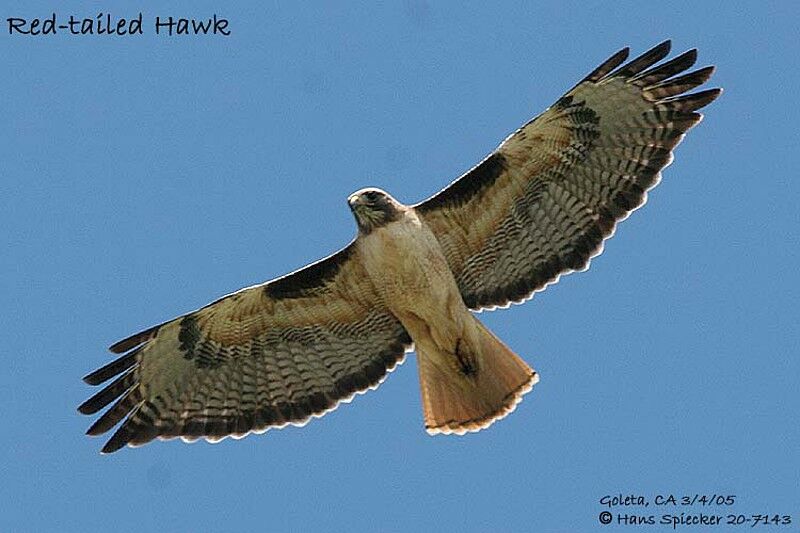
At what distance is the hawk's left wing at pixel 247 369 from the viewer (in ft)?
39.1

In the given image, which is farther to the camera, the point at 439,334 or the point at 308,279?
the point at 308,279

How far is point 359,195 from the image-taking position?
11117 mm

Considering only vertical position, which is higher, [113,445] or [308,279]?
[308,279]

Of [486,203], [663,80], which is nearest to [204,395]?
[486,203]

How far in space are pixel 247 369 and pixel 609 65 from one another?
4.06m

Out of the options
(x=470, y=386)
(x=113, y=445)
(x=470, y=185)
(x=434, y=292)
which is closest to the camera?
(x=434, y=292)

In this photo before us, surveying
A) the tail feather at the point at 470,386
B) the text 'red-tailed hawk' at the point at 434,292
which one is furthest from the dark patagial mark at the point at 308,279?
the tail feather at the point at 470,386

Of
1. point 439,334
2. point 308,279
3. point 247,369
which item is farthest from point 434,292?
point 247,369

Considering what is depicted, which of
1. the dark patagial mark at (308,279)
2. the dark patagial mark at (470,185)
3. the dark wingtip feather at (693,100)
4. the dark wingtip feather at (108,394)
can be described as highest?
the dark wingtip feather at (693,100)

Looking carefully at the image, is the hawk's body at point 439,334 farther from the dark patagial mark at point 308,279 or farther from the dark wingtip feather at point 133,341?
the dark wingtip feather at point 133,341

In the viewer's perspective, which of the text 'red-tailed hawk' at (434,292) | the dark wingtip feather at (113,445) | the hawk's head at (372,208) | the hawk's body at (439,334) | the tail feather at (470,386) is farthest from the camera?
the dark wingtip feather at (113,445)

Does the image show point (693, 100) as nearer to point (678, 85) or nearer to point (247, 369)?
point (678, 85)

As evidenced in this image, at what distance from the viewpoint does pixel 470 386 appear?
458 inches

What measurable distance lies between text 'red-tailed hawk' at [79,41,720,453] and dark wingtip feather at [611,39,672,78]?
0.05 ft
